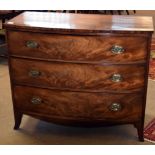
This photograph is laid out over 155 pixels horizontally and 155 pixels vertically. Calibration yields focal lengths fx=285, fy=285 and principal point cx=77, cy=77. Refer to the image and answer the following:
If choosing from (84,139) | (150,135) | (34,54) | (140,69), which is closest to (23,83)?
(34,54)

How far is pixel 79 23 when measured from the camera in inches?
69.7

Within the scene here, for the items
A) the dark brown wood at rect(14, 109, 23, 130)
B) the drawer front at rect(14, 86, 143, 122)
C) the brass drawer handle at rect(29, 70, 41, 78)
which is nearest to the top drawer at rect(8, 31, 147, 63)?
the brass drawer handle at rect(29, 70, 41, 78)

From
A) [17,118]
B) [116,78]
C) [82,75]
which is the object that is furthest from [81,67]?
[17,118]

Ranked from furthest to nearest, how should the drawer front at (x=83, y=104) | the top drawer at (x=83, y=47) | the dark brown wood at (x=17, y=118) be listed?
1. the dark brown wood at (x=17, y=118)
2. the drawer front at (x=83, y=104)
3. the top drawer at (x=83, y=47)

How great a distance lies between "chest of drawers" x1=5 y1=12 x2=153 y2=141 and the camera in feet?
5.42

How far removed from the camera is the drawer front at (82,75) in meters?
1.71

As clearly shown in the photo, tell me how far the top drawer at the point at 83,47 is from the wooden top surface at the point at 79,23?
0.04 metres

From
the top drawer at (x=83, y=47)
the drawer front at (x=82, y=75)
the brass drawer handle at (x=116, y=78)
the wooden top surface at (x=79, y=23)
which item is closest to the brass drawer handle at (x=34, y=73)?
the drawer front at (x=82, y=75)

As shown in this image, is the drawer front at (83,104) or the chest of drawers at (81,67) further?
the drawer front at (83,104)

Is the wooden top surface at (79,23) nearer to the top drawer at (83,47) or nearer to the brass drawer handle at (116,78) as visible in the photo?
the top drawer at (83,47)

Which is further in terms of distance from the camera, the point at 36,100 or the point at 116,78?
the point at 36,100

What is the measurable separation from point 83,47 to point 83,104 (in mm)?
375

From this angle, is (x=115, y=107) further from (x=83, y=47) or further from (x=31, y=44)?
(x=31, y=44)

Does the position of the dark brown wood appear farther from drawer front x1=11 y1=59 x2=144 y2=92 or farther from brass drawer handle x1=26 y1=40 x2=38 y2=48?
brass drawer handle x1=26 y1=40 x2=38 y2=48
